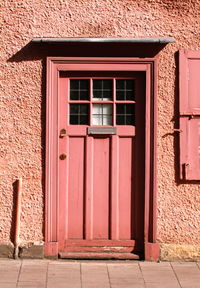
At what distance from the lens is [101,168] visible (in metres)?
7.22

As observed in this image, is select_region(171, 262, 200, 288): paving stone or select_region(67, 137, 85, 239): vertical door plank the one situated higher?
select_region(67, 137, 85, 239): vertical door plank

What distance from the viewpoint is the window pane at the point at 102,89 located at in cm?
723

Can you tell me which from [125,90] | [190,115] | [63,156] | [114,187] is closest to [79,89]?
[125,90]

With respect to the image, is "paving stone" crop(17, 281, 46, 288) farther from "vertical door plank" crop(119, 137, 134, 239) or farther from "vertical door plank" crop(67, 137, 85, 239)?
"vertical door plank" crop(119, 137, 134, 239)

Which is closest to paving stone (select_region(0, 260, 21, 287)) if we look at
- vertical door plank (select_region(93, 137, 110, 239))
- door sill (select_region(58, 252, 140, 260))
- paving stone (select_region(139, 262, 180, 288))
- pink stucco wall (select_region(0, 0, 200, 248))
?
pink stucco wall (select_region(0, 0, 200, 248))

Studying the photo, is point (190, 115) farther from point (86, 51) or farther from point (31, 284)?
point (31, 284)

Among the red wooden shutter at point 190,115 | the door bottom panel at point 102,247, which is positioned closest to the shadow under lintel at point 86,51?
the red wooden shutter at point 190,115

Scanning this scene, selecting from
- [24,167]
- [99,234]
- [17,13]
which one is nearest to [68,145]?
[24,167]

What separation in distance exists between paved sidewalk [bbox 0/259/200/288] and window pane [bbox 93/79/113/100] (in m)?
1.95

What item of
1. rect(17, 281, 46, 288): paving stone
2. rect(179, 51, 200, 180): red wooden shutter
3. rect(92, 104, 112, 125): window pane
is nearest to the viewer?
rect(17, 281, 46, 288): paving stone

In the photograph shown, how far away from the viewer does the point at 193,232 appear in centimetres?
711

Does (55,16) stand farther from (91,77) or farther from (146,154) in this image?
(146,154)

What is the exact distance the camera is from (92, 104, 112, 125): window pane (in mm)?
7250

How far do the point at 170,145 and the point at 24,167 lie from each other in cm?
172
